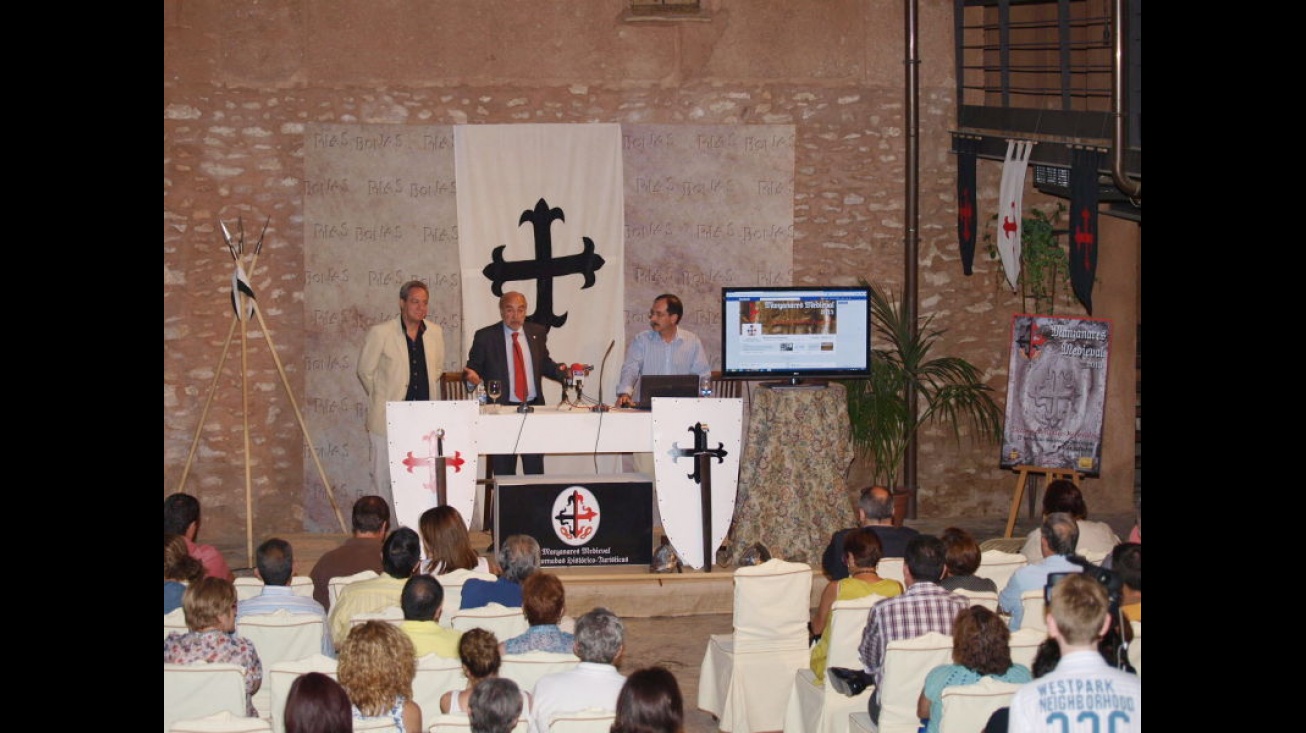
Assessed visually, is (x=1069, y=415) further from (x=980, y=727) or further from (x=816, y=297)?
(x=980, y=727)

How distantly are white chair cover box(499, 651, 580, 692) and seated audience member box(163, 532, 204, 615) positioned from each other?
4.99 ft

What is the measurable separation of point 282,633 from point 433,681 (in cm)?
73

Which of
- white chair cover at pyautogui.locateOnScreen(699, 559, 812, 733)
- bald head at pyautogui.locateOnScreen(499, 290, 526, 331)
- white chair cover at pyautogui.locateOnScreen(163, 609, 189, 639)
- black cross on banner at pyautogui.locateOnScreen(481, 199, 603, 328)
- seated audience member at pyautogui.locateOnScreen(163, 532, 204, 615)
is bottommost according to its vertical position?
white chair cover at pyautogui.locateOnScreen(699, 559, 812, 733)

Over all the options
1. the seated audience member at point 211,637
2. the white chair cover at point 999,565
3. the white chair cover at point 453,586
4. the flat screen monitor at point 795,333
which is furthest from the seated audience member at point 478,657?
the flat screen monitor at point 795,333

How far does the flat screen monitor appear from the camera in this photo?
28.1 ft

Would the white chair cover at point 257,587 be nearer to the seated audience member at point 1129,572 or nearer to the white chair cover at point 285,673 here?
the white chair cover at point 285,673

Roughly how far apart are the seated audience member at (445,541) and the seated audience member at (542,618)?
123 centimetres

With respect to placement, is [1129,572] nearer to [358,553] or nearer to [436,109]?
[358,553]

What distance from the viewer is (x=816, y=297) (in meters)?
8.67

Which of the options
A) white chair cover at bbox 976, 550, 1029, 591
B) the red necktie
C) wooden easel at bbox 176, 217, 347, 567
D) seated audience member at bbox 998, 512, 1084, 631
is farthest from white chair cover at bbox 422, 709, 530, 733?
the red necktie

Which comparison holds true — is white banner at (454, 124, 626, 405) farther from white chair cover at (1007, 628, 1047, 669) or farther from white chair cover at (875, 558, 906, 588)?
white chair cover at (1007, 628, 1047, 669)

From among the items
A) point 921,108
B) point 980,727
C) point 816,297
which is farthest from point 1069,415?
point 980,727

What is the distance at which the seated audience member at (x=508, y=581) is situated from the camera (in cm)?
555

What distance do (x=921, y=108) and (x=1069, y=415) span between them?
2.64 meters
